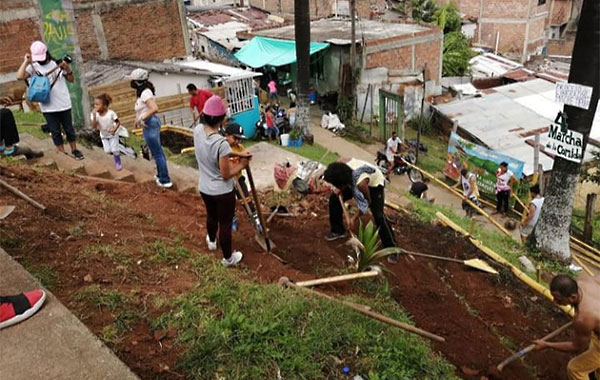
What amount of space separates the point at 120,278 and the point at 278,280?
1402mm

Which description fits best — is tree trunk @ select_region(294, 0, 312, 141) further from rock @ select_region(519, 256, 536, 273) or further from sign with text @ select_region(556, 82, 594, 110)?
rock @ select_region(519, 256, 536, 273)

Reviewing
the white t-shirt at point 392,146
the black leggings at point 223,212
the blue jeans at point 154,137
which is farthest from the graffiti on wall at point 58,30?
the white t-shirt at point 392,146

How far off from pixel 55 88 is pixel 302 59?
9.12 metres

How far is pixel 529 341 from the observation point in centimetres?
501

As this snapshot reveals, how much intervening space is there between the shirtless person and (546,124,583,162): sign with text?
13.0ft

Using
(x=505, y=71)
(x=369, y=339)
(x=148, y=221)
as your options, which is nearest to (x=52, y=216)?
(x=148, y=221)

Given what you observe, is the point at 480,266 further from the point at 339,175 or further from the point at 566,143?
the point at 566,143

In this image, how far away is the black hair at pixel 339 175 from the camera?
5.48m

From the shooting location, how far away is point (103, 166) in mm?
7145

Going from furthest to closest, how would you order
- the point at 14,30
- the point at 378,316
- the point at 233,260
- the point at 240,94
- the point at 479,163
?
the point at 240,94 < the point at 14,30 < the point at 479,163 < the point at 233,260 < the point at 378,316

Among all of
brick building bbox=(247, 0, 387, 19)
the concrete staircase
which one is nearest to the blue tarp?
the concrete staircase

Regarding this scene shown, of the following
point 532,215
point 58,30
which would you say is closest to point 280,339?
point 58,30

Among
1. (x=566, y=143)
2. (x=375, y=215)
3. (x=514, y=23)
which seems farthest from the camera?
(x=514, y=23)

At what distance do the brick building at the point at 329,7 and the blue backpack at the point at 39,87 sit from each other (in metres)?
25.9
